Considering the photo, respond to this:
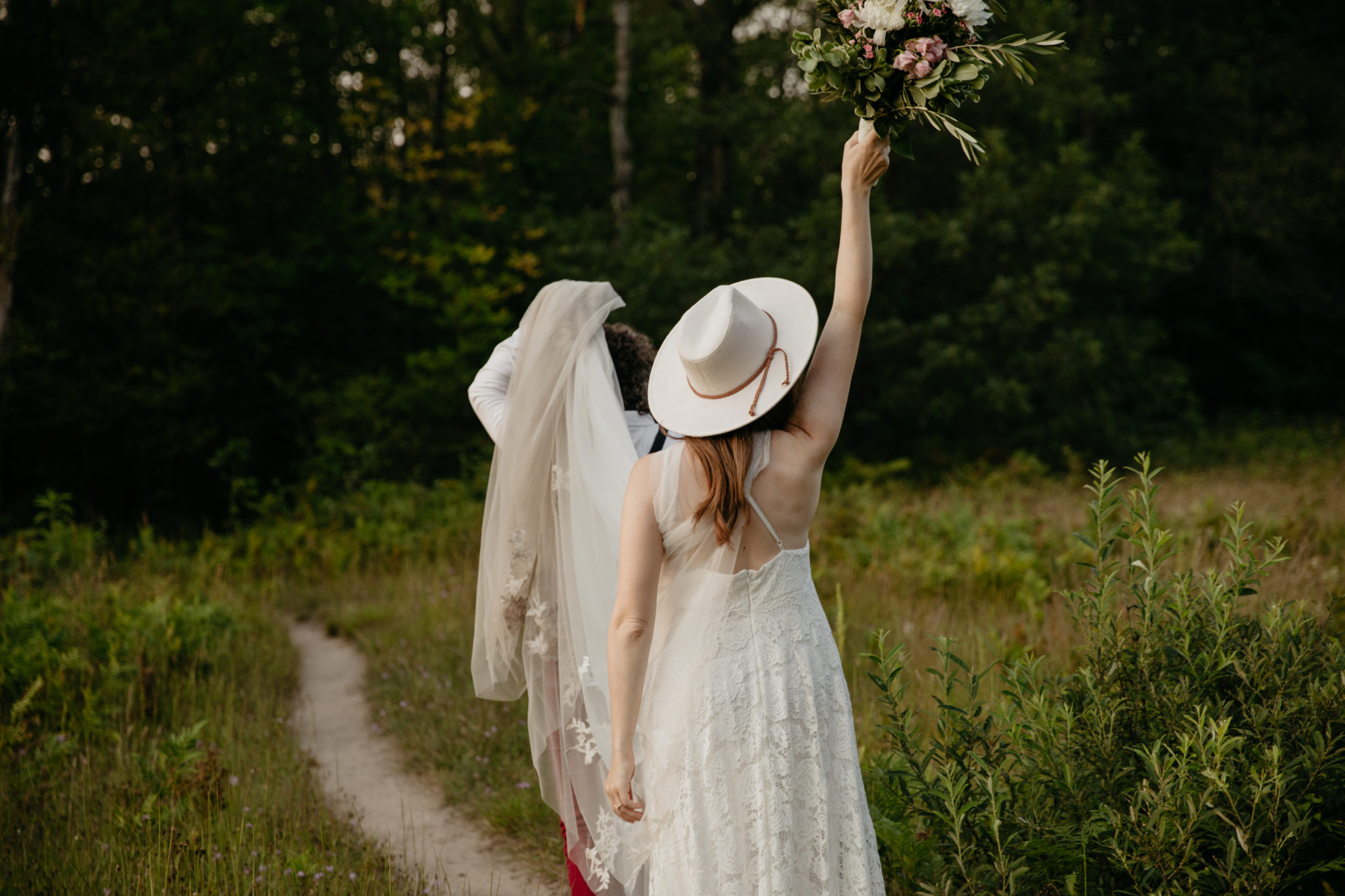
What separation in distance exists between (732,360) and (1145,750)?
5.23 feet

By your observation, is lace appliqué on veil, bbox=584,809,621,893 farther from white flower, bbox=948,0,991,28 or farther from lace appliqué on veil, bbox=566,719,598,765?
white flower, bbox=948,0,991,28

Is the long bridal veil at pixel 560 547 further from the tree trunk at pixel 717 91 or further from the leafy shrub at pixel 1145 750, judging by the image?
the tree trunk at pixel 717 91

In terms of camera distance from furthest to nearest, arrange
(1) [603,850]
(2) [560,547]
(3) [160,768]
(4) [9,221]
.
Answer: (4) [9,221] < (3) [160,768] < (2) [560,547] < (1) [603,850]

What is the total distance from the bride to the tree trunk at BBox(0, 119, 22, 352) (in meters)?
12.1

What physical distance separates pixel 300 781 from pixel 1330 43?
2582 centimetres

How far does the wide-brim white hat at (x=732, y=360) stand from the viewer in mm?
2064

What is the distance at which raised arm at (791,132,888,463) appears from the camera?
208 centimetres

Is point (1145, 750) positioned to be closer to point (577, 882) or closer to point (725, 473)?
point (725, 473)

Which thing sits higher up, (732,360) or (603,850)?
(732,360)

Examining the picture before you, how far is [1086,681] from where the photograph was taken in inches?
102

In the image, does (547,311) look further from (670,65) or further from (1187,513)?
(670,65)

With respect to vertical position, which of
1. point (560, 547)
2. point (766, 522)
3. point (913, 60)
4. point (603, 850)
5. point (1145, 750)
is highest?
point (913, 60)

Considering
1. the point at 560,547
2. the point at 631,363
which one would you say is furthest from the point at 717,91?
the point at 560,547

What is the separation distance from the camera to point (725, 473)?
204 cm
